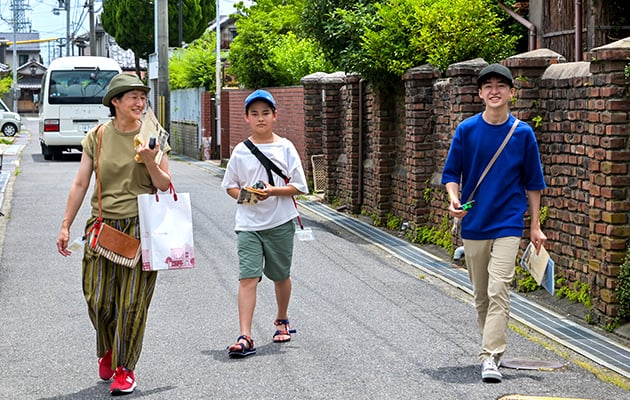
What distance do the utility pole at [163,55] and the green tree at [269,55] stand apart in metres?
5.58

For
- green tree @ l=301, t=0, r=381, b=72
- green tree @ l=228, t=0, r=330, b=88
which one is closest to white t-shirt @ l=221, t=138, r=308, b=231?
green tree @ l=301, t=0, r=381, b=72

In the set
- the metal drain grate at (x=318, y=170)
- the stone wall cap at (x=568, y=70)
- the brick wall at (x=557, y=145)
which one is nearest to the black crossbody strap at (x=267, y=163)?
the brick wall at (x=557, y=145)

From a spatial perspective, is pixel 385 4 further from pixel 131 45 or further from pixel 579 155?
pixel 131 45

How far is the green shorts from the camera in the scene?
25.0 ft

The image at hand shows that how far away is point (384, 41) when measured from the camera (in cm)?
1445

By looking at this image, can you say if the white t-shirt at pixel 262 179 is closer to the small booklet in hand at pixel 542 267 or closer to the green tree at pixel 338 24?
the small booklet in hand at pixel 542 267

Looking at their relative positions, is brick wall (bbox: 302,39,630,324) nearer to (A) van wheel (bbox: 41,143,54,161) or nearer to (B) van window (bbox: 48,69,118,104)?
(B) van window (bbox: 48,69,118,104)

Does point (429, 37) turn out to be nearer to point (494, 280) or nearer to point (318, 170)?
point (318, 170)

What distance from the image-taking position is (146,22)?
56688mm

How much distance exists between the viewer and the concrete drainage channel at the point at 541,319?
7.64 meters

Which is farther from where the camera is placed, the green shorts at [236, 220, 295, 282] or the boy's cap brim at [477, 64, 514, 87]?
the green shorts at [236, 220, 295, 282]

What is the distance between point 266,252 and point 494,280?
5.53 ft

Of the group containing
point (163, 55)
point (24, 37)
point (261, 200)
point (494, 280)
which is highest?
point (24, 37)

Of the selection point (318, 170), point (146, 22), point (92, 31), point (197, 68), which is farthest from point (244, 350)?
point (92, 31)
